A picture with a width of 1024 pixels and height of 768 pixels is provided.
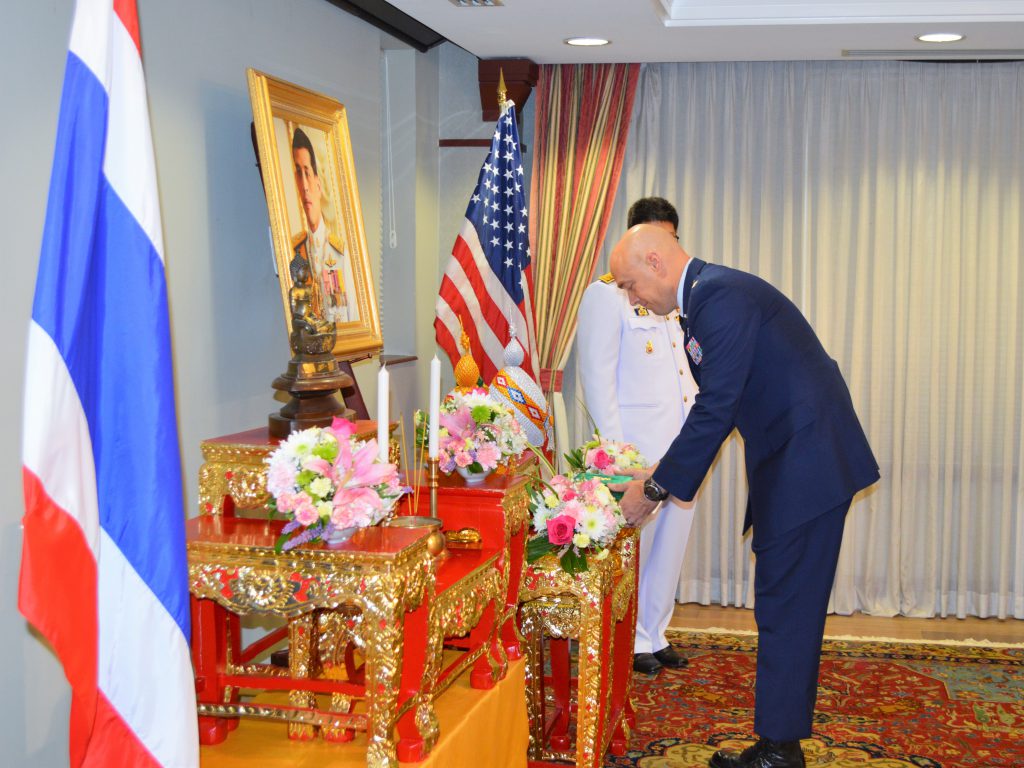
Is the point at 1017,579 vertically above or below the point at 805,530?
below

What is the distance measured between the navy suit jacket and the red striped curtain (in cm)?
208

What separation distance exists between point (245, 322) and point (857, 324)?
10.5 ft

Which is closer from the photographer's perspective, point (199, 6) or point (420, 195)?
point (199, 6)

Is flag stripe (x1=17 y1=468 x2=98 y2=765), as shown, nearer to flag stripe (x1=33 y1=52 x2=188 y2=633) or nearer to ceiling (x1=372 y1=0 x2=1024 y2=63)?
flag stripe (x1=33 y1=52 x2=188 y2=633)

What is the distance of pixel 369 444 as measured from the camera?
227cm

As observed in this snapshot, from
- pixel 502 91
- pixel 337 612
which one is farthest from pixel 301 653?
pixel 502 91

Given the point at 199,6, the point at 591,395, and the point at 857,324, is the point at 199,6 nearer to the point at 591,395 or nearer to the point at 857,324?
the point at 591,395

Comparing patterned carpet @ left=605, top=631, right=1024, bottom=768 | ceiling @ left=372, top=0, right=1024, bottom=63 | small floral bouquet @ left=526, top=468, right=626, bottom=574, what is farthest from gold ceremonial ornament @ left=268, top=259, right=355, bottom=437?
ceiling @ left=372, top=0, right=1024, bottom=63

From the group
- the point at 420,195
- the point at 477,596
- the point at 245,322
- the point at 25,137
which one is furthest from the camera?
the point at 420,195

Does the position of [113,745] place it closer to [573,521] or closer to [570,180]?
[573,521]

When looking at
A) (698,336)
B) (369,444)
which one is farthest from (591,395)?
(369,444)

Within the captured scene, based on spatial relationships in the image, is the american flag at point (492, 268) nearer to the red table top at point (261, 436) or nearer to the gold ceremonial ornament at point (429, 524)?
the red table top at point (261, 436)

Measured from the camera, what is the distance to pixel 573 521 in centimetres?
299

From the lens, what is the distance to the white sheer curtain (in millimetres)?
5312
